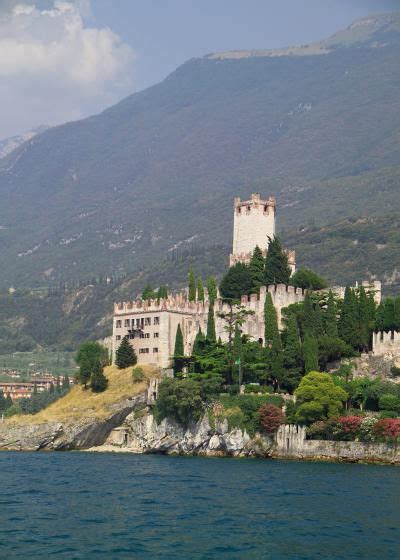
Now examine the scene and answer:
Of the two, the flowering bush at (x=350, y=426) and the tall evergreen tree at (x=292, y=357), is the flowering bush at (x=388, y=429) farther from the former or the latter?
the tall evergreen tree at (x=292, y=357)

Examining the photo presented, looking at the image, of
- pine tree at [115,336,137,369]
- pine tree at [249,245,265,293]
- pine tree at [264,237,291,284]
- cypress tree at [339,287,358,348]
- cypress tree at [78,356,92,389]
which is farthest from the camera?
cypress tree at [78,356,92,389]

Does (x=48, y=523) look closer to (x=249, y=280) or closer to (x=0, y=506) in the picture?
(x=0, y=506)

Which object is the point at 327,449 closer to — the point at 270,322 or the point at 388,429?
the point at 388,429

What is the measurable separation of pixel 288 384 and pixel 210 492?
33.1 meters

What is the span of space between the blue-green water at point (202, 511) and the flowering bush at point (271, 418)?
730 cm

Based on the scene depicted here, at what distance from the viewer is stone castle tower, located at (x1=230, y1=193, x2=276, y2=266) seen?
420 ft

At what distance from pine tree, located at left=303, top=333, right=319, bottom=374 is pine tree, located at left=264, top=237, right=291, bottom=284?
16296 mm

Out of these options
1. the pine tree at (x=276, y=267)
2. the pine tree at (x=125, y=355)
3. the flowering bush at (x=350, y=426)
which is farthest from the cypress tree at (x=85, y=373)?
the flowering bush at (x=350, y=426)

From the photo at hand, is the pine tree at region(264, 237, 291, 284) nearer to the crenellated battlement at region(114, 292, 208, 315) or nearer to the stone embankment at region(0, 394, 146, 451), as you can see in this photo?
the crenellated battlement at region(114, 292, 208, 315)

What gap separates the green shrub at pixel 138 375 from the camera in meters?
115

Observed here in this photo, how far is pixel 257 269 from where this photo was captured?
4732 inches

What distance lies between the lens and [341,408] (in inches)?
3748

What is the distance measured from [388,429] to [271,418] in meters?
11.1

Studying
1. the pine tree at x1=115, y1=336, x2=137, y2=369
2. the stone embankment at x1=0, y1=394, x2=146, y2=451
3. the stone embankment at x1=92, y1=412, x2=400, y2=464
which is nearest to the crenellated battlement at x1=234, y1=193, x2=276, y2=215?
the pine tree at x1=115, y1=336, x2=137, y2=369
